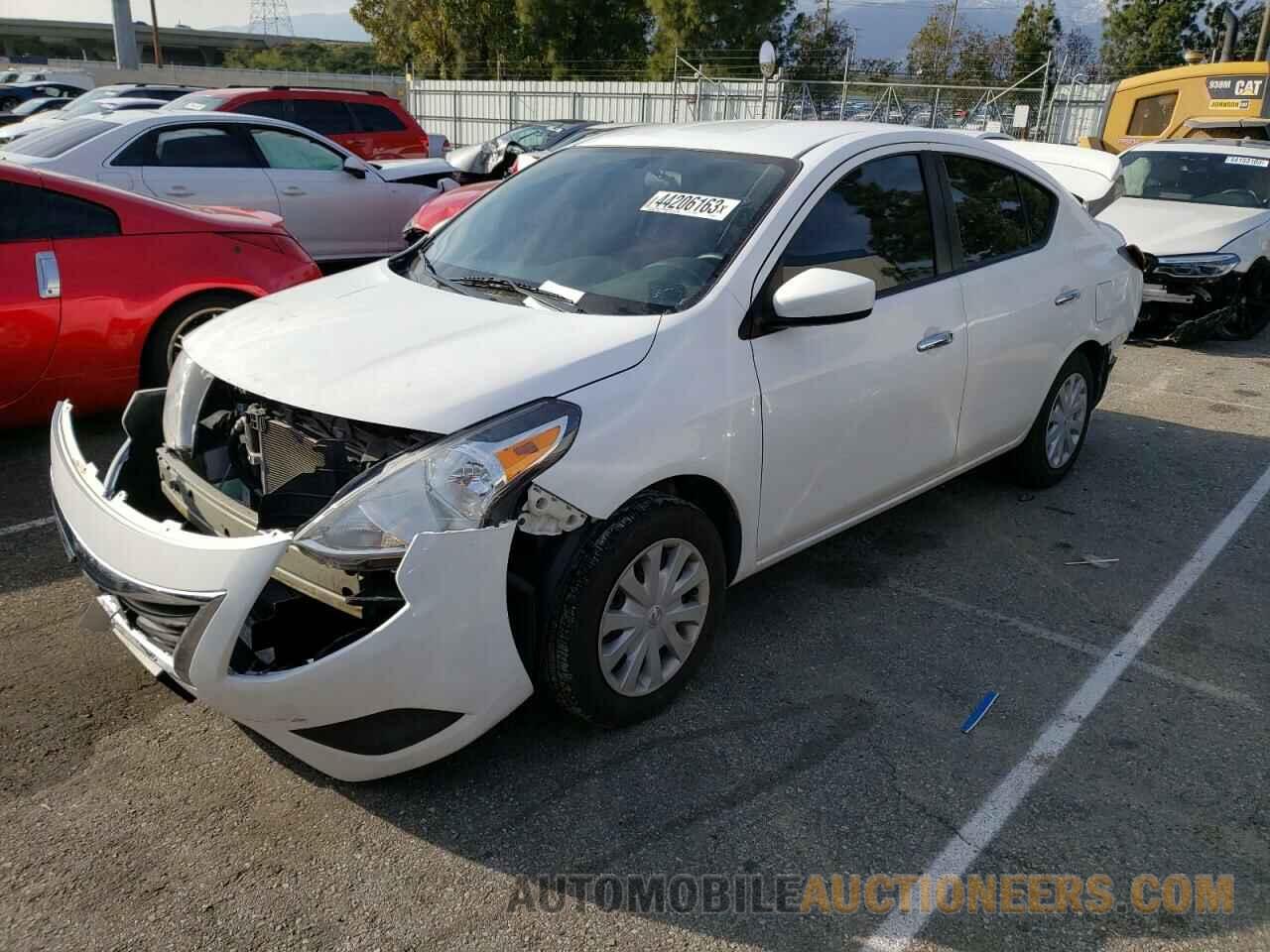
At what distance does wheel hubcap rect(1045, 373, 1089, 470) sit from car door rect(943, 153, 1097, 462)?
251 mm

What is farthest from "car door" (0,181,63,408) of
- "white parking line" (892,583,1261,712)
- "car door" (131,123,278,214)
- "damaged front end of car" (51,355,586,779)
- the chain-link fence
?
the chain-link fence

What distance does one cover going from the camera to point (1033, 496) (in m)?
5.29

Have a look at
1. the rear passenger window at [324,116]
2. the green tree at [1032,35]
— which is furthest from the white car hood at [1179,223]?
the green tree at [1032,35]

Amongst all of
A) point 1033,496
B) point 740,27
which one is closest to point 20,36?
point 740,27

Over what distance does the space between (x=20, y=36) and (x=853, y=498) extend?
112129mm

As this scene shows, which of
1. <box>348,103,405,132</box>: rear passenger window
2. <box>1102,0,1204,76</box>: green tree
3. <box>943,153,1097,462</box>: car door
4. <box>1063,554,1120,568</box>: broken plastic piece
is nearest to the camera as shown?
<box>943,153,1097,462</box>: car door

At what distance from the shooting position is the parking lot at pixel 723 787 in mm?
2482

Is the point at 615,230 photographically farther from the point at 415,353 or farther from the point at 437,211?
the point at 437,211

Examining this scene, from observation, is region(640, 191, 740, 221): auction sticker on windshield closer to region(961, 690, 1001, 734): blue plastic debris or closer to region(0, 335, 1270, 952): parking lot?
region(0, 335, 1270, 952): parking lot

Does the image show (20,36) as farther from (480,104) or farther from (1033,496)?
(1033,496)

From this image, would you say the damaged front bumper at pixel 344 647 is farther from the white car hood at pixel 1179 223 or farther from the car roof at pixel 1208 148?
the car roof at pixel 1208 148

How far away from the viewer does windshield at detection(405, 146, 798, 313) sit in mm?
3322

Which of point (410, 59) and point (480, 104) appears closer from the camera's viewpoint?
point (480, 104)

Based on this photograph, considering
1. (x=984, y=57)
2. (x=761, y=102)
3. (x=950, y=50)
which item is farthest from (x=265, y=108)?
(x=984, y=57)
